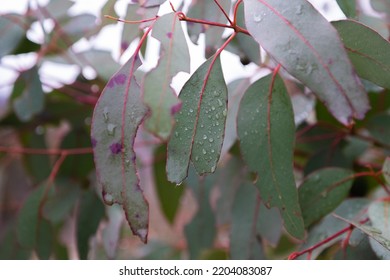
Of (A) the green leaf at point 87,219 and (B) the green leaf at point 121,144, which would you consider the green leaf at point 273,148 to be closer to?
(B) the green leaf at point 121,144

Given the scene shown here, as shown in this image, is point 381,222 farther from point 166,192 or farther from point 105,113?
point 166,192

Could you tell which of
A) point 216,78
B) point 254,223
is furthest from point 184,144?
point 254,223

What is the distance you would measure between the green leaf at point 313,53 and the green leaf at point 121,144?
0.15 m

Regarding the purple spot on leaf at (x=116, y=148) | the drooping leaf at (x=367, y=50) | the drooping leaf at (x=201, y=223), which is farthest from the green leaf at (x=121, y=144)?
the drooping leaf at (x=201, y=223)

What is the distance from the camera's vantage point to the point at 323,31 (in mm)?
629

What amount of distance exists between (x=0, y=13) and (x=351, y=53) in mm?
674

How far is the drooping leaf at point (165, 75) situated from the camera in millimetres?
611

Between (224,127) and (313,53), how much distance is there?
0.41 ft

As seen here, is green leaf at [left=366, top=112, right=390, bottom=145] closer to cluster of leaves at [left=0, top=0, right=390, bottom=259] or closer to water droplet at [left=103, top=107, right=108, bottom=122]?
cluster of leaves at [left=0, top=0, right=390, bottom=259]

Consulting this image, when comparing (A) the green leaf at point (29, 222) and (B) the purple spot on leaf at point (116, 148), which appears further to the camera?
(A) the green leaf at point (29, 222)

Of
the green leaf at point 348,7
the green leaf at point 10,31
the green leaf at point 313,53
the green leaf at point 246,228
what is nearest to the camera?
the green leaf at point 313,53

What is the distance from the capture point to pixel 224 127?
2.15 ft

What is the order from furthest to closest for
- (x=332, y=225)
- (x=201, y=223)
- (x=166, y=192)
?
(x=166, y=192) < (x=201, y=223) < (x=332, y=225)

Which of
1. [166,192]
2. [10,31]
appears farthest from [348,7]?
[166,192]
